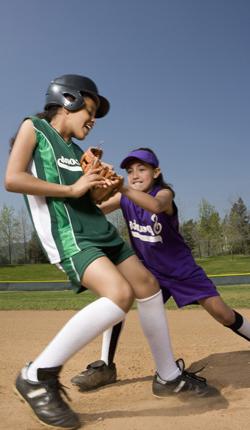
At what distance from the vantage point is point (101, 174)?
113 inches

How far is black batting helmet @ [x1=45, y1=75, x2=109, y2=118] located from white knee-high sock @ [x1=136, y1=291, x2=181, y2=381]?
1.41m

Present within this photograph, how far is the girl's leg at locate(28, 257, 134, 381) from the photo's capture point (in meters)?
2.65

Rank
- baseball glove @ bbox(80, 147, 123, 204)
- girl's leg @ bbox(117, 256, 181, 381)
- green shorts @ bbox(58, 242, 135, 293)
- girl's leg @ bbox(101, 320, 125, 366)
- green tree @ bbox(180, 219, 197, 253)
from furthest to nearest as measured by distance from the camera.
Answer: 1. green tree @ bbox(180, 219, 197, 253)
2. girl's leg @ bbox(101, 320, 125, 366)
3. girl's leg @ bbox(117, 256, 181, 381)
4. baseball glove @ bbox(80, 147, 123, 204)
5. green shorts @ bbox(58, 242, 135, 293)

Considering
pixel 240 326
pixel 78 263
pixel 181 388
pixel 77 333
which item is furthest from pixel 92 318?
pixel 240 326

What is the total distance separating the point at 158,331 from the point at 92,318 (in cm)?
83

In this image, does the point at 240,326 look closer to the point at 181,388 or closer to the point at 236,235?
the point at 181,388

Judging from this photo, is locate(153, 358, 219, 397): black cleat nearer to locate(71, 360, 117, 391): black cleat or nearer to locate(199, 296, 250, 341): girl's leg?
locate(71, 360, 117, 391): black cleat

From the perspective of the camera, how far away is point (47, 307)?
367 inches

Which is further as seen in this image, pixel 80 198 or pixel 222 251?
pixel 222 251

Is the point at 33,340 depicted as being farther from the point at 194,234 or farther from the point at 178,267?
the point at 194,234

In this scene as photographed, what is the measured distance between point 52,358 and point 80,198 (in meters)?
0.97

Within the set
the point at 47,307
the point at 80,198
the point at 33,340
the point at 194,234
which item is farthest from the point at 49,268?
the point at 80,198

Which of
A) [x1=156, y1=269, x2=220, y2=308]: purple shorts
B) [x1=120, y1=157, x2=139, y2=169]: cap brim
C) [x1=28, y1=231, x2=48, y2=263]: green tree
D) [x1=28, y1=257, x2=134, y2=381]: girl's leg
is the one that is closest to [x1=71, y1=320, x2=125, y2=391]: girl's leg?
[x1=156, y1=269, x2=220, y2=308]: purple shorts

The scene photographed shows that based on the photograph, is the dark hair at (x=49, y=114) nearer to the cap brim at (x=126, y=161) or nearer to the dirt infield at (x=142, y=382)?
the cap brim at (x=126, y=161)
